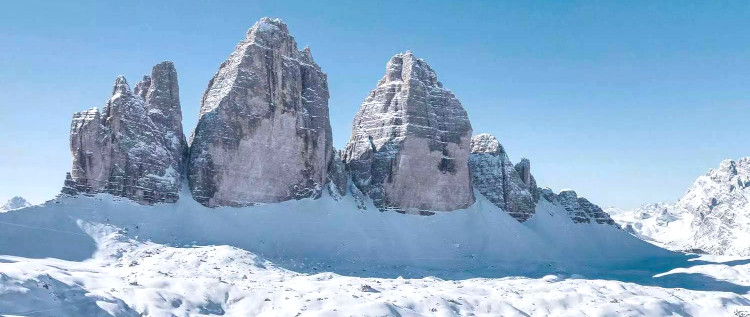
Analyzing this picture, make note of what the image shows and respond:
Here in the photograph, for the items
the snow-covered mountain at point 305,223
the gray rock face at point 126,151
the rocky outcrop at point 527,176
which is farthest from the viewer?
the rocky outcrop at point 527,176

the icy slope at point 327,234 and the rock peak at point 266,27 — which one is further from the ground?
the rock peak at point 266,27

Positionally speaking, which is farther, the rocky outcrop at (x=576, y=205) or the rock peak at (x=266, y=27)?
the rocky outcrop at (x=576, y=205)

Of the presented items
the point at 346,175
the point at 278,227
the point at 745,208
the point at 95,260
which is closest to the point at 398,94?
the point at 346,175

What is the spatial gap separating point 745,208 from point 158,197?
108199 mm

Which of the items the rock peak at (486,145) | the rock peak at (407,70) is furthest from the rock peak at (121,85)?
the rock peak at (486,145)

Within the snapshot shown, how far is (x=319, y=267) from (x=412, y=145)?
23.6 metres

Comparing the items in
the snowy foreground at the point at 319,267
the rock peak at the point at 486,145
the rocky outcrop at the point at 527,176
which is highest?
the rock peak at the point at 486,145

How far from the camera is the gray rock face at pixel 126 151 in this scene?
57281mm

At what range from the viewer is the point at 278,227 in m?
62.3

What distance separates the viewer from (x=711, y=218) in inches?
4697

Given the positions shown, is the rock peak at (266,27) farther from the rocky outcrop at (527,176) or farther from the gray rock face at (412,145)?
the rocky outcrop at (527,176)

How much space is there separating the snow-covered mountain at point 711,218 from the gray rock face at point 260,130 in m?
71.3

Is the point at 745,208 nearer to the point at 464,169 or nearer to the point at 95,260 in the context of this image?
the point at 464,169

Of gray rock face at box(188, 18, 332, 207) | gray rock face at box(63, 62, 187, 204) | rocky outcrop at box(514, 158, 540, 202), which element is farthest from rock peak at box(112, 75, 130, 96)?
rocky outcrop at box(514, 158, 540, 202)
